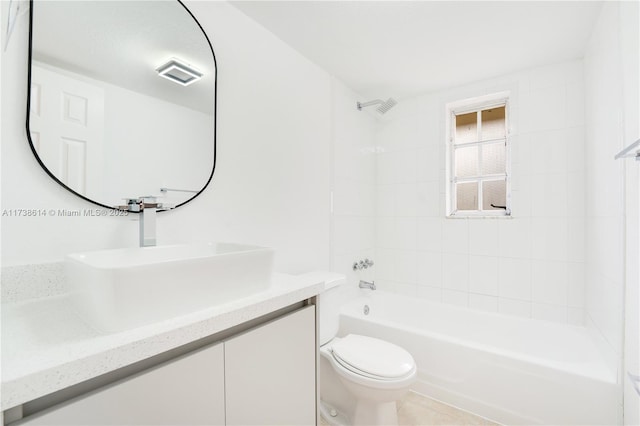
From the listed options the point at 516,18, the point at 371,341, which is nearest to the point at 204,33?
the point at 516,18

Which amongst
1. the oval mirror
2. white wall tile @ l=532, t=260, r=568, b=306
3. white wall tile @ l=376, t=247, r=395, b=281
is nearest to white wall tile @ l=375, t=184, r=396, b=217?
white wall tile @ l=376, t=247, r=395, b=281

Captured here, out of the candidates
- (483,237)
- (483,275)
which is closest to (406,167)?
(483,237)

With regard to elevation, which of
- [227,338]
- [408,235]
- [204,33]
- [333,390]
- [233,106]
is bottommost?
[333,390]

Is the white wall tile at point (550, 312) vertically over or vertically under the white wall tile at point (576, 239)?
under

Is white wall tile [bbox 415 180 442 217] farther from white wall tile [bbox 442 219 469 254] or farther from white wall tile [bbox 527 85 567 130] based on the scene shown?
white wall tile [bbox 527 85 567 130]

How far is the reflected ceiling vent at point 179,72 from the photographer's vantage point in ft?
4.26

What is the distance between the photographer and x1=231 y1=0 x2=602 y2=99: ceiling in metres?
1.59

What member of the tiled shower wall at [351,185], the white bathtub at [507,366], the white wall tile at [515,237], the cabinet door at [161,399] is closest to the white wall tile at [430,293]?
the white bathtub at [507,366]

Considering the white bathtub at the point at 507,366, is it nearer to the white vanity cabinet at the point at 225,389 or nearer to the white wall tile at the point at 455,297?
the white wall tile at the point at 455,297

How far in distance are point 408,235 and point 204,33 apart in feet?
7.26

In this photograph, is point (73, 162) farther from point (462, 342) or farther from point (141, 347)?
point (462, 342)

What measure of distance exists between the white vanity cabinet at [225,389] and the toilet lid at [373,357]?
1.61 ft

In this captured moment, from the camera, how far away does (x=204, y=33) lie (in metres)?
1.42

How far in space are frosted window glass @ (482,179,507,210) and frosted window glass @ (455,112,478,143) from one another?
1.35 feet
